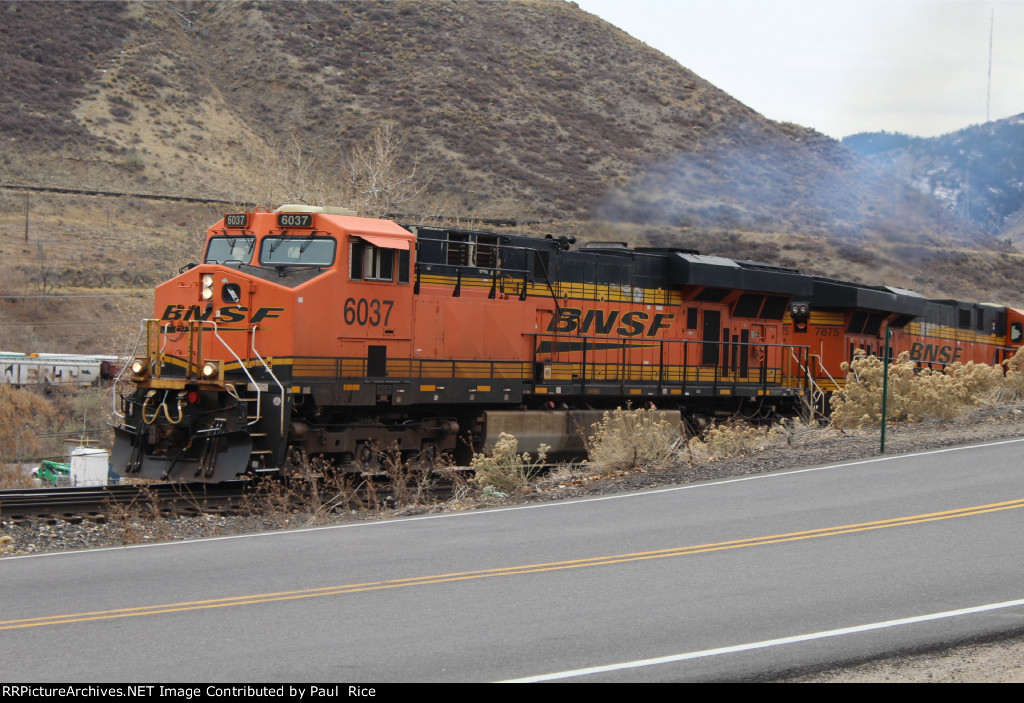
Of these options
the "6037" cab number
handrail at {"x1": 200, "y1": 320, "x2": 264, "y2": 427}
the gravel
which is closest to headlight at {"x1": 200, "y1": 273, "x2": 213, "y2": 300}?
handrail at {"x1": 200, "y1": 320, "x2": 264, "y2": 427}

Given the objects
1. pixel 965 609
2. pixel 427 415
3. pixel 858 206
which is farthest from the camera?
pixel 858 206

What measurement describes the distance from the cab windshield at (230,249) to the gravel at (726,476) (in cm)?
424

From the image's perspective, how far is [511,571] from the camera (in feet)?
28.3

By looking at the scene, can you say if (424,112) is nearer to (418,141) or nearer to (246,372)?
(418,141)

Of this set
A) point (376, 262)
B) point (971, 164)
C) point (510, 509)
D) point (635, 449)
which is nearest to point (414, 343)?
point (376, 262)

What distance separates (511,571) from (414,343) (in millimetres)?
7502

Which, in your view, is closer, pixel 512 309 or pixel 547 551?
pixel 547 551

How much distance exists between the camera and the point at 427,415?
53.9ft

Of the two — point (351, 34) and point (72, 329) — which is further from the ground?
point (351, 34)

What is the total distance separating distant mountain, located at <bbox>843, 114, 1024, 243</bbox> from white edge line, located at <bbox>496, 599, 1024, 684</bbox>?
17021cm

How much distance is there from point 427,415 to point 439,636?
978 cm

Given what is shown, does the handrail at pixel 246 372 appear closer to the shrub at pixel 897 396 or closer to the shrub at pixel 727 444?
the shrub at pixel 727 444

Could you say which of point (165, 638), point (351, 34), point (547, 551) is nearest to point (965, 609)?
point (547, 551)

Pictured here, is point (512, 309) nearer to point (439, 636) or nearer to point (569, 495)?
point (569, 495)
